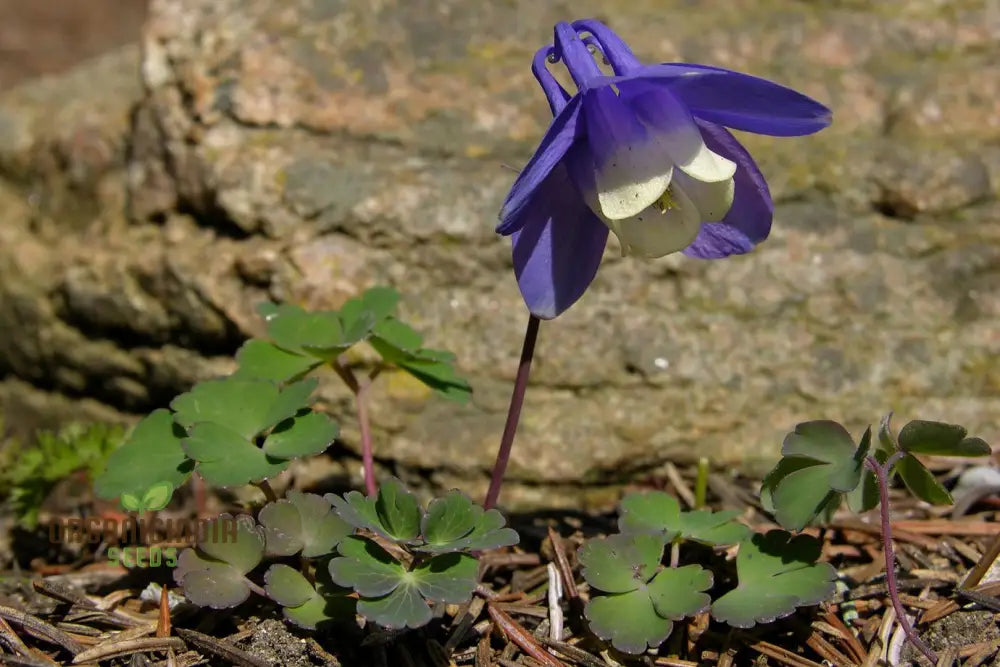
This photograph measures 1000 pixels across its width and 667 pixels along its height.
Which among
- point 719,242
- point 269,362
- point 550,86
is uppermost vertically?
point 550,86

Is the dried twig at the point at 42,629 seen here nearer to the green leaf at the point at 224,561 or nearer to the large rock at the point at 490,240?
the green leaf at the point at 224,561

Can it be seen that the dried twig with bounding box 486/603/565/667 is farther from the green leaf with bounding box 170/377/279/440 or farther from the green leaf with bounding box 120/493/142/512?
the green leaf with bounding box 120/493/142/512

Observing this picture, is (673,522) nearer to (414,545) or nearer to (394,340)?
(414,545)

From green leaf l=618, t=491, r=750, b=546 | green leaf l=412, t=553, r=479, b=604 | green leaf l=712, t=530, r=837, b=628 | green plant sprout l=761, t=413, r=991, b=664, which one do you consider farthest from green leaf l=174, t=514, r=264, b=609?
green plant sprout l=761, t=413, r=991, b=664

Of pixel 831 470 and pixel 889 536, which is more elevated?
pixel 831 470

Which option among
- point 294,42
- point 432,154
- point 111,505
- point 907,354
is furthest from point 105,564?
point 907,354

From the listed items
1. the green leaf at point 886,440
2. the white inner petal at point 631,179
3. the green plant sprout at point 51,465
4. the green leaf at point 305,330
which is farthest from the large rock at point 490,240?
the white inner petal at point 631,179

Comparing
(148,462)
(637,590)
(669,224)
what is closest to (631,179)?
(669,224)
